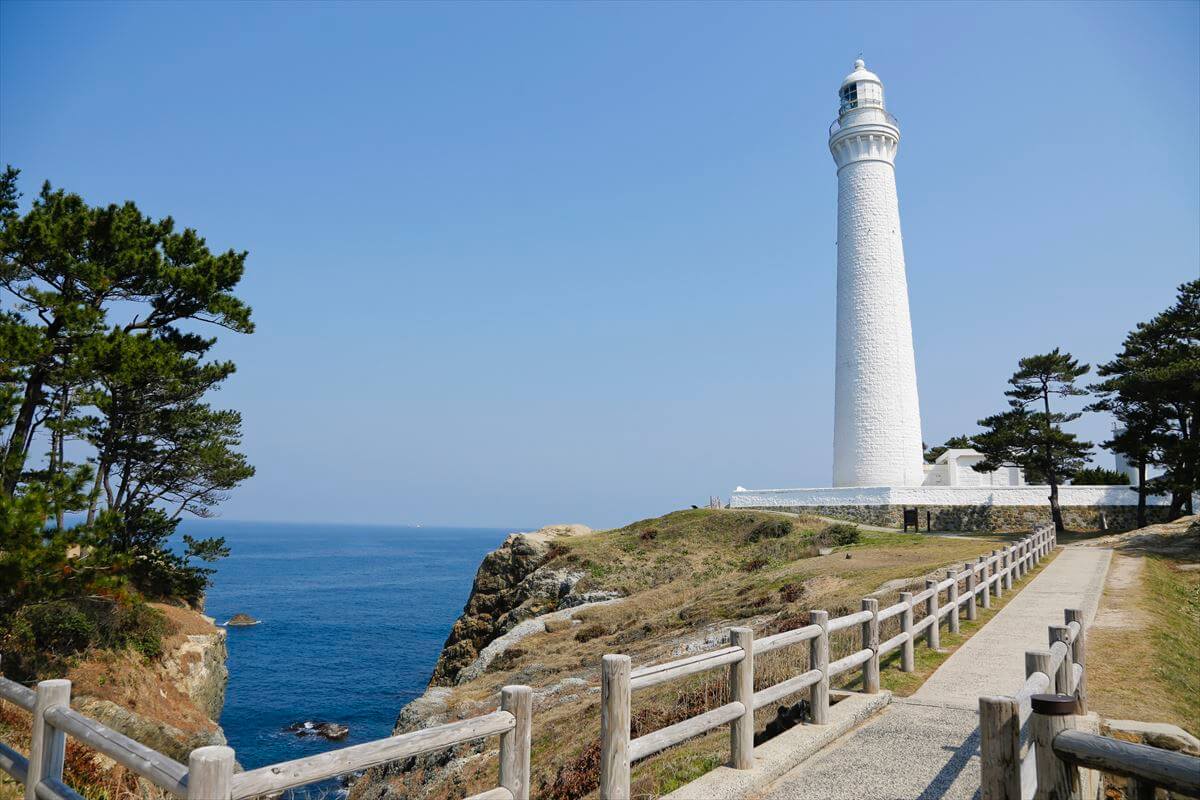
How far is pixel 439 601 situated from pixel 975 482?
53552mm

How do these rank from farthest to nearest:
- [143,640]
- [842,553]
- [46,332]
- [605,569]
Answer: [605,569], [842,553], [143,640], [46,332]

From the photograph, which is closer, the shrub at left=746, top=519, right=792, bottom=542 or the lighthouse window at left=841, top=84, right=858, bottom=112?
the shrub at left=746, top=519, right=792, bottom=542

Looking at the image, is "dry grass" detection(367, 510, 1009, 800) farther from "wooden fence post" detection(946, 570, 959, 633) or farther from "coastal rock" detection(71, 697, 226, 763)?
"coastal rock" detection(71, 697, 226, 763)

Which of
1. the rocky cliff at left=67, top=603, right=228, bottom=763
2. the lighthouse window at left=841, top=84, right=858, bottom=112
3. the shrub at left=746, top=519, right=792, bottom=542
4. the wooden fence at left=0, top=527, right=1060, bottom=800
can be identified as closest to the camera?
the wooden fence at left=0, top=527, right=1060, bottom=800

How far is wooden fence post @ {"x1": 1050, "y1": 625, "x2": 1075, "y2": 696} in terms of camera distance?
21.5 ft

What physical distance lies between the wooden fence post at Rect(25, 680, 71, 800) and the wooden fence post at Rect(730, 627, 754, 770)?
534 cm

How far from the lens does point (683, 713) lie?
9.69m

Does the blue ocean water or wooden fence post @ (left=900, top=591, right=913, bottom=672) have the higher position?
wooden fence post @ (left=900, top=591, right=913, bottom=672)

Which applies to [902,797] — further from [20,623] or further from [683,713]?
[20,623]

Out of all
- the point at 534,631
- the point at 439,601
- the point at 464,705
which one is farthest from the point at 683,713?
the point at 439,601

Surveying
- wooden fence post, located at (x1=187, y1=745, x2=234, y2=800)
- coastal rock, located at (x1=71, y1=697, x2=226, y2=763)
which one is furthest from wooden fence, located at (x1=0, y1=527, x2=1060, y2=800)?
coastal rock, located at (x1=71, y1=697, x2=226, y2=763)

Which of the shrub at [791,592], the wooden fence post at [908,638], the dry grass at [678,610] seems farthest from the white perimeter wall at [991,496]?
the wooden fence post at [908,638]

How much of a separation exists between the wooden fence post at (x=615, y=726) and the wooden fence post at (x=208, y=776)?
9.64 feet

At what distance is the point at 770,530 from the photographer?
128ft
